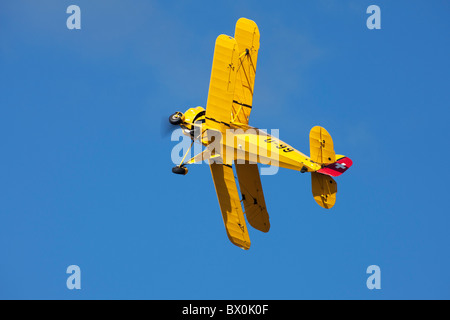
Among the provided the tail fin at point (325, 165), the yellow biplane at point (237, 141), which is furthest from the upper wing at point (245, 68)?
the tail fin at point (325, 165)

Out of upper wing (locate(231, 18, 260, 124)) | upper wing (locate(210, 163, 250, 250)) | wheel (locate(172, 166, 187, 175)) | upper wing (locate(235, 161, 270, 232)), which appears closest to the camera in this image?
wheel (locate(172, 166, 187, 175))

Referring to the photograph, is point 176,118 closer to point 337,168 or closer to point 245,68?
point 245,68

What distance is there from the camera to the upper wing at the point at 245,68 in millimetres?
38469

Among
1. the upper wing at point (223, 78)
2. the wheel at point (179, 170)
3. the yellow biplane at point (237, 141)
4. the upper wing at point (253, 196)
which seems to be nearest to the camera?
the upper wing at point (223, 78)

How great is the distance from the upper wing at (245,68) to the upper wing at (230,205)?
266 centimetres

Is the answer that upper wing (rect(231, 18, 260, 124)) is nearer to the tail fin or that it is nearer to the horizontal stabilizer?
the tail fin

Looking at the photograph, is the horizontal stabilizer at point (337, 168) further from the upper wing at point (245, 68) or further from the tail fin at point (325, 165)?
the upper wing at point (245, 68)

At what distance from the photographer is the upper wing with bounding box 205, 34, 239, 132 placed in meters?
34.9

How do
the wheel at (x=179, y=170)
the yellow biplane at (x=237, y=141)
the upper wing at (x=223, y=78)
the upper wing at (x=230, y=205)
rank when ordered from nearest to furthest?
the upper wing at (x=223, y=78)
the yellow biplane at (x=237, y=141)
the wheel at (x=179, y=170)
the upper wing at (x=230, y=205)

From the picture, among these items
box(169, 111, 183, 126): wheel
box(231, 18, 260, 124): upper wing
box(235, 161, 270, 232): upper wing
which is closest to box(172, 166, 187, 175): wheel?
box(169, 111, 183, 126): wheel

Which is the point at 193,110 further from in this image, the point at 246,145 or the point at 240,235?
the point at 240,235

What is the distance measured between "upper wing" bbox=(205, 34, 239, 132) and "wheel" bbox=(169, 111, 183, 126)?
6.49ft

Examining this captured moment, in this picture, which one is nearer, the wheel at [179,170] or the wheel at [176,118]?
the wheel at [179,170]

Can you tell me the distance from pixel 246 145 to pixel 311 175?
3079 millimetres
